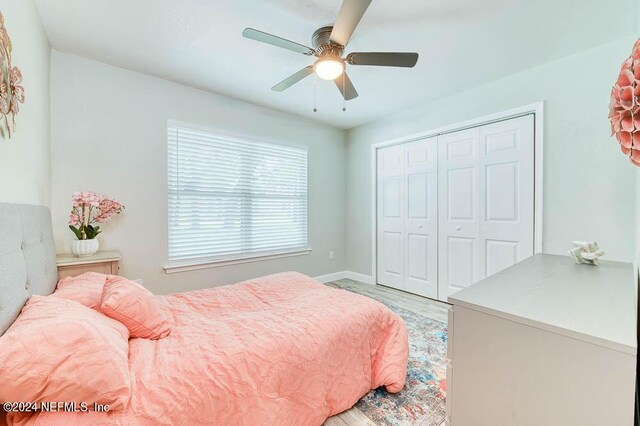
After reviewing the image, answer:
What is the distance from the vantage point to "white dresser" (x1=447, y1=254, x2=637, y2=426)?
0.65 m

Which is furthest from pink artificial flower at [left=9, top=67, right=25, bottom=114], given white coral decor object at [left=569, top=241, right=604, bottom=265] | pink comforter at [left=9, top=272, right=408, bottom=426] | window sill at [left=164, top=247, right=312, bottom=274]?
white coral decor object at [left=569, top=241, right=604, bottom=265]

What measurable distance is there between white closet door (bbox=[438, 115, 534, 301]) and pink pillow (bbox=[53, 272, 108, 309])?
337 cm

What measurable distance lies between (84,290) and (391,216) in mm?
3460

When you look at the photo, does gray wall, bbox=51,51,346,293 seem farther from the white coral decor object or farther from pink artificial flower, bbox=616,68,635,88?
pink artificial flower, bbox=616,68,635,88

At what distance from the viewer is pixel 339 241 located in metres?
4.54

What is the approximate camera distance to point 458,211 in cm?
322

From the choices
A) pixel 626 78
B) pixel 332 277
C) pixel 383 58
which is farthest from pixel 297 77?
pixel 332 277

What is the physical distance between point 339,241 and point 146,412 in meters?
3.73

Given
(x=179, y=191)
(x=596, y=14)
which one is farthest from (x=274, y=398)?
(x=596, y=14)

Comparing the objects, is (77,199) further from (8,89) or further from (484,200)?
(484,200)

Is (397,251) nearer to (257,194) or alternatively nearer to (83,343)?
(257,194)

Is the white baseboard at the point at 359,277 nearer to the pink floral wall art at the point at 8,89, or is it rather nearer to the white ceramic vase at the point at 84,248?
the white ceramic vase at the point at 84,248

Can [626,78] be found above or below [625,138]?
above

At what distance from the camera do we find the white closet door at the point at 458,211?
10.1 feet
